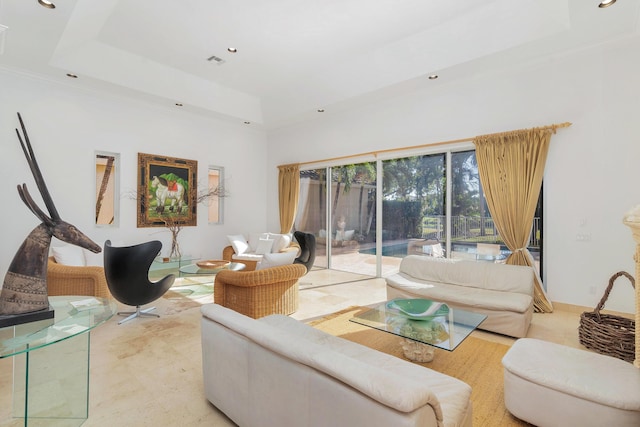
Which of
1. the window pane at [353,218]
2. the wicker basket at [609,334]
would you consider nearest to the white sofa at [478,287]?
the wicker basket at [609,334]

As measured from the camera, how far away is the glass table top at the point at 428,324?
241 centimetres

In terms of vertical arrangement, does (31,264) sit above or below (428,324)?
above

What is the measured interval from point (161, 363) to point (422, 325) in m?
2.25

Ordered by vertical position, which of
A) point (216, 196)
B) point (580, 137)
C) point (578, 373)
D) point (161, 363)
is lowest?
point (161, 363)

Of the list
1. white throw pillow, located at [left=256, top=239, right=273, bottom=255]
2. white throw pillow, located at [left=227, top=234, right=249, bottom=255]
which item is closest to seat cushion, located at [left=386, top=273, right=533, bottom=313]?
white throw pillow, located at [left=256, top=239, right=273, bottom=255]

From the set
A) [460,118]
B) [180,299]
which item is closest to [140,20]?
[180,299]

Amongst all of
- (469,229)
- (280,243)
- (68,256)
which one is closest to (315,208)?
(280,243)

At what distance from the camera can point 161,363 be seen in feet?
8.95

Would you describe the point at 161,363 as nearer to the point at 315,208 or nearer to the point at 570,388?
the point at 570,388

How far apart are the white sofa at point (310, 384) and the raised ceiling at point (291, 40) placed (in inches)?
150

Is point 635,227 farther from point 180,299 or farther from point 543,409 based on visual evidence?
point 180,299

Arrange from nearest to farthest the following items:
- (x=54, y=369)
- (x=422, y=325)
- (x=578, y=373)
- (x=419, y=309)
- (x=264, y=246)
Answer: (x=578, y=373) < (x=54, y=369) < (x=422, y=325) < (x=419, y=309) < (x=264, y=246)

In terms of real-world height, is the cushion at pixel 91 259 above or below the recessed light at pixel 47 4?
below

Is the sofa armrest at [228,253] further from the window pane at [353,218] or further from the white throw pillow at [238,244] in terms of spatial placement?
the window pane at [353,218]
